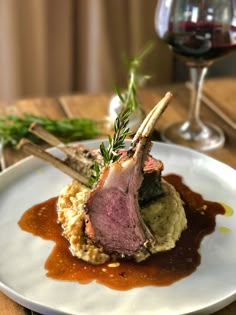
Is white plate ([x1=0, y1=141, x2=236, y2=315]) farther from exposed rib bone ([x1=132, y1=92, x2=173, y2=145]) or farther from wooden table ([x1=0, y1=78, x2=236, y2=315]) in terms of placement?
wooden table ([x1=0, y1=78, x2=236, y2=315])

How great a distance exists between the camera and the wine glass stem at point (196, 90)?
1.45 m

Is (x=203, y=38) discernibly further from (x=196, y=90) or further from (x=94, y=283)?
(x=94, y=283)

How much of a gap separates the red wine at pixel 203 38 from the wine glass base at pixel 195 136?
0.65 ft

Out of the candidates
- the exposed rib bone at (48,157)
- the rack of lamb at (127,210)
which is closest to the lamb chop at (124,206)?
the rack of lamb at (127,210)

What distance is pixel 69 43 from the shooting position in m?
2.43

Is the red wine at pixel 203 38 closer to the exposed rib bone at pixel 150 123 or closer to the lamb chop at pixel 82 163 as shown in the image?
the lamb chop at pixel 82 163

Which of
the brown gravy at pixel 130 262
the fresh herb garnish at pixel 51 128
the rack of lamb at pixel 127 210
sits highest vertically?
the rack of lamb at pixel 127 210

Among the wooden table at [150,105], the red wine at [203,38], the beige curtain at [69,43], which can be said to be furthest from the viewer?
the beige curtain at [69,43]

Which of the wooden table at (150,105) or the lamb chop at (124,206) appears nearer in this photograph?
the lamb chop at (124,206)

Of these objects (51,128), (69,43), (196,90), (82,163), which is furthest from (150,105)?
(69,43)

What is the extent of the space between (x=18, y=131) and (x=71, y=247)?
51 cm

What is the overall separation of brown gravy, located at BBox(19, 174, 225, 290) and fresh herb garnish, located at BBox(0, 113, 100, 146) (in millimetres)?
362

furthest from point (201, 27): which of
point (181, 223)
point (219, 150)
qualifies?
point (181, 223)

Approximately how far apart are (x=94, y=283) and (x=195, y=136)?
65 centimetres
